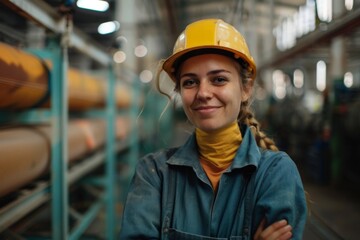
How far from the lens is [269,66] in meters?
6.56

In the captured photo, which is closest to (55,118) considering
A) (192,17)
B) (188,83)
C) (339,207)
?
(188,83)

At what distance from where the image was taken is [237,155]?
113 centimetres

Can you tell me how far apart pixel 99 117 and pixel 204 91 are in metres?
2.31

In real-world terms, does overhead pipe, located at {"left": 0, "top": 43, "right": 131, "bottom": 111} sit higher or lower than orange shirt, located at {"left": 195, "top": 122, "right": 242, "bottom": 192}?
higher

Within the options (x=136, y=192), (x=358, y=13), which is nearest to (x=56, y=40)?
(x=136, y=192)

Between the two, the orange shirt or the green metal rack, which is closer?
the orange shirt

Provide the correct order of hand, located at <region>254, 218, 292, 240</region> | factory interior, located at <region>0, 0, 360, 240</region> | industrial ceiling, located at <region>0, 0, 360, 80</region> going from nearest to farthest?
hand, located at <region>254, 218, 292, 240</region> < factory interior, located at <region>0, 0, 360, 240</region> < industrial ceiling, located at <region>0, 0, 360, 80</region>

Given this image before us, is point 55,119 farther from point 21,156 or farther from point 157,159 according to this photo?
point 157,159

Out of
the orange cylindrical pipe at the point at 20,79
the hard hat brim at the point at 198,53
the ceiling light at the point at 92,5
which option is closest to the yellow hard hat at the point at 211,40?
the hard hat brim at the point at 198,53

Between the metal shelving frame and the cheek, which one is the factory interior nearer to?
the metal shelving frame

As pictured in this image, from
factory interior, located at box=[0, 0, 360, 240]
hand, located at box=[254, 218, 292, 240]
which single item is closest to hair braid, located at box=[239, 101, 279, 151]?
factory interior, located at box=[0, 0, 360, 240]

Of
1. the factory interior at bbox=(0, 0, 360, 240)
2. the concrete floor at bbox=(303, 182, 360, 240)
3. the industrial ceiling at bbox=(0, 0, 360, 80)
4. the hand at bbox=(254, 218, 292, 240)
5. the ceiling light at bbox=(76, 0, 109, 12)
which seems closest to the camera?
the hand at bbox=(254, 218, 292, 240)

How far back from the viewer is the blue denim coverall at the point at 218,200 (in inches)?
40.6

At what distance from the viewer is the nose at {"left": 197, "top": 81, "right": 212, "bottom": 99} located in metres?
1.11
